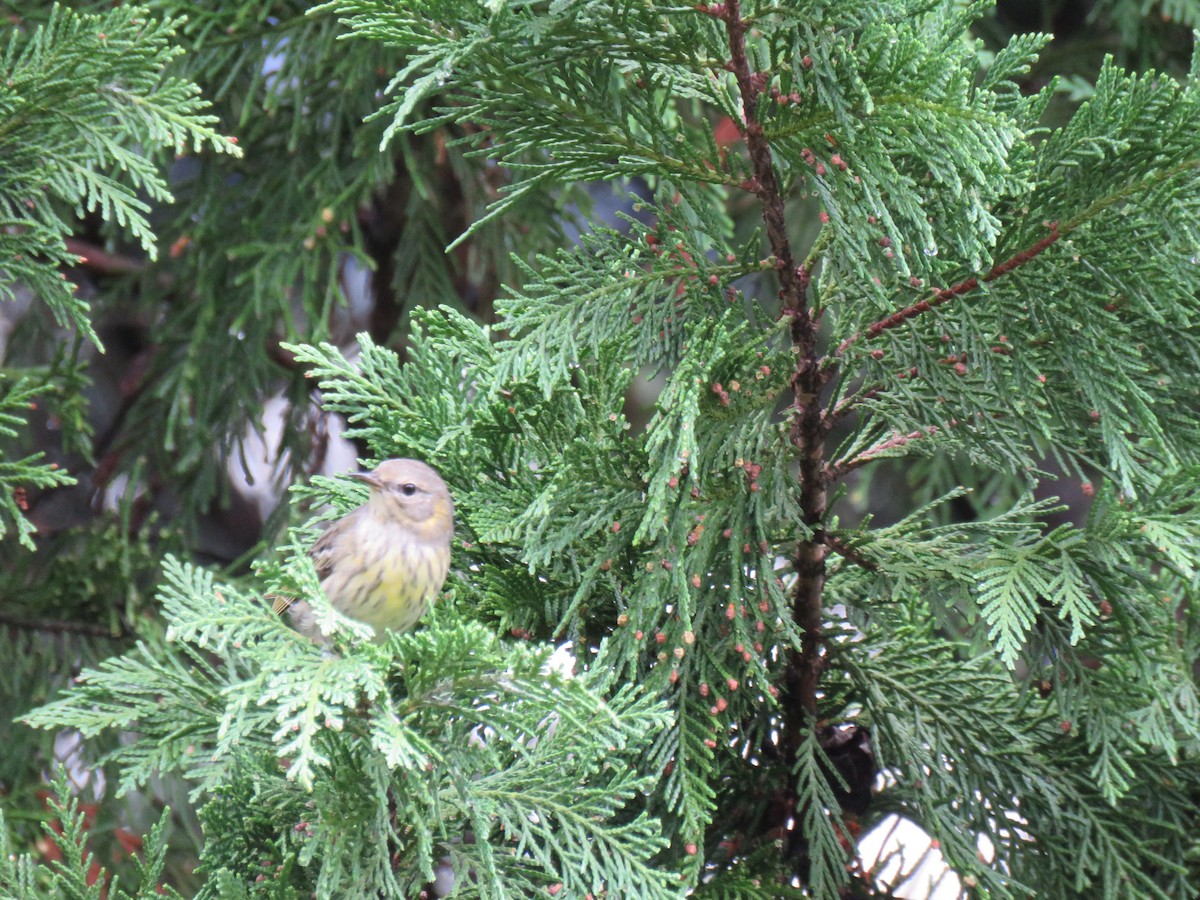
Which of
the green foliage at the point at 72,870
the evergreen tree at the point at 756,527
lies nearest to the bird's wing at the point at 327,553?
the evergreen tree at the point at 756,527

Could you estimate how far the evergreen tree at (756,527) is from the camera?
1618 mm

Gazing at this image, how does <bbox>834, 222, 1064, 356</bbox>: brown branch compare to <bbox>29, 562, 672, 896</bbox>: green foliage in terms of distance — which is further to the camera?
<bbox>834, 222, 1064, 356</bbox>: brown branch

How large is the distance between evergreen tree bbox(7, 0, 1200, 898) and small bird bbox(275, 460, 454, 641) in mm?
58

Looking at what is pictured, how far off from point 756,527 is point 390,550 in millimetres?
758

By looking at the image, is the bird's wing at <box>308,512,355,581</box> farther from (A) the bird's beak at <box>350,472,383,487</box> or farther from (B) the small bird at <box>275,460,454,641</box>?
(A) the bird's beak at <box>350,472,383,487</box>

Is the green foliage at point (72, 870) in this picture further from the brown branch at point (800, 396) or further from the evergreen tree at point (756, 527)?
the brown branch at point (800, 396)

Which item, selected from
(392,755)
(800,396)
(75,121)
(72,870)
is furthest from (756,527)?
(75,121)

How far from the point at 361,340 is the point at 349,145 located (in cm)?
188

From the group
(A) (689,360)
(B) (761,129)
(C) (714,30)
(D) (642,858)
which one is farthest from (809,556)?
(C) (714,30)

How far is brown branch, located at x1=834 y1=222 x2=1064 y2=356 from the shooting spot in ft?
5.64

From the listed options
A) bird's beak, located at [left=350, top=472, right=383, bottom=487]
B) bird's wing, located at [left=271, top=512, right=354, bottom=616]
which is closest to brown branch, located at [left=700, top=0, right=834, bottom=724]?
bird's beak, located at [left=350, top=472, right=383, bottom=487]

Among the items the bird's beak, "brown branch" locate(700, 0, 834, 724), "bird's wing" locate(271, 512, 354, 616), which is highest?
"brown branch" locate(700, 0, 834, 724)

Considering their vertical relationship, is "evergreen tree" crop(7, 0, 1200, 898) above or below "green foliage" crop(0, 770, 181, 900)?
above

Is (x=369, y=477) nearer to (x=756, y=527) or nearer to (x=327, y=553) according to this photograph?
(x=327, y=553)
